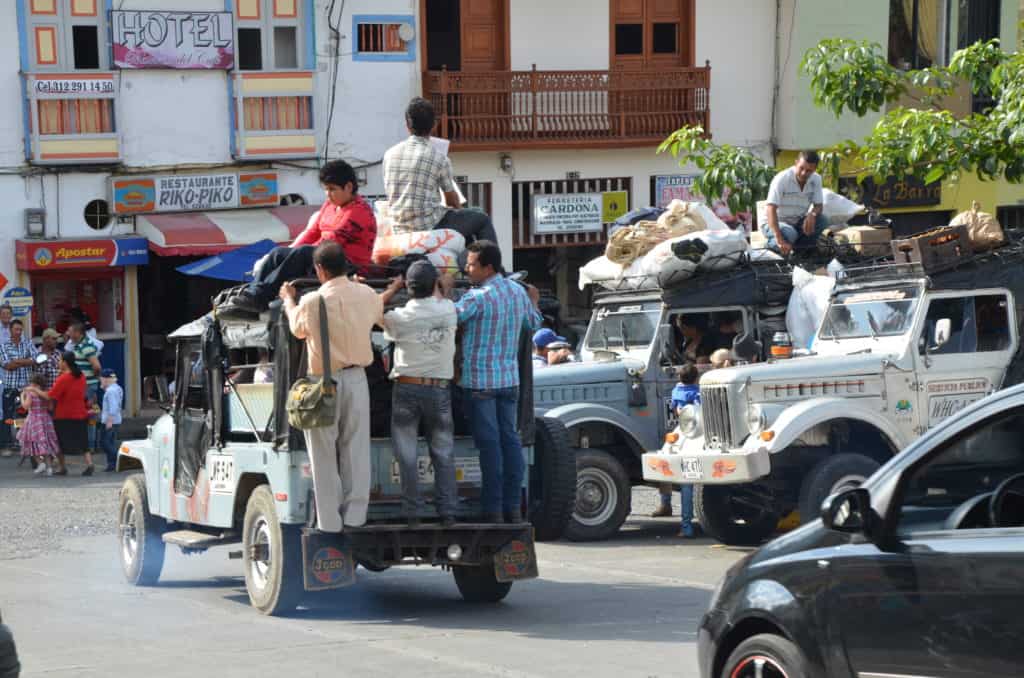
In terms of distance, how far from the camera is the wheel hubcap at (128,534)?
1202cm

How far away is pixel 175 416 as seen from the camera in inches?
455

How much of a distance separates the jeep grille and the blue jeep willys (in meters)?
1.42

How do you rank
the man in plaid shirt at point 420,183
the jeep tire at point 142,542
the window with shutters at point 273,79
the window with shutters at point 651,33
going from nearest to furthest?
the man in plaid shirt at point 420,183
the jeep tire at point 142,542
the window with shutters at point 273,79
the window with shutters at point 651,33

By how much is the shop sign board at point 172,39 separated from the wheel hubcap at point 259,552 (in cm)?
1652

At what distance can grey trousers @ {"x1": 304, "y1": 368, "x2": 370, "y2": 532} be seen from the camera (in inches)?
379

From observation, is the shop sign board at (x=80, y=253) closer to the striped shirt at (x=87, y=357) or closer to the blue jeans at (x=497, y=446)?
the striped shirt at (x=87, y=357)

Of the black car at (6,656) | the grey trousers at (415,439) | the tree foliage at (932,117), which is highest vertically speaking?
the tree foliage at (932,117)

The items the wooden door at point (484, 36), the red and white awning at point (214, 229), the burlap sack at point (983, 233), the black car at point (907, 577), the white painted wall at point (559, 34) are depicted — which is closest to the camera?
the black car at point (907, 577)

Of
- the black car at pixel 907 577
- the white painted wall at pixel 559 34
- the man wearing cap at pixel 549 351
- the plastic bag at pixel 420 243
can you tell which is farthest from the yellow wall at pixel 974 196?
the black car at pixel 907 577

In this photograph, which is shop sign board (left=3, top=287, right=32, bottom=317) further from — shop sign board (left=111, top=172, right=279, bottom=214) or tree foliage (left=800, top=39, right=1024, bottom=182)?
tree foliage (left=800, top=39, right=1024, bottom=182)

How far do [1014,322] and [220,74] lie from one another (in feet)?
52.0

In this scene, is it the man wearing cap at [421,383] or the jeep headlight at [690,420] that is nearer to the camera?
the man wearing cap at [421,383]

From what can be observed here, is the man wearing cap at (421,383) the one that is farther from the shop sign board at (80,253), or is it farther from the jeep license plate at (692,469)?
the shop sign board at (80,253)

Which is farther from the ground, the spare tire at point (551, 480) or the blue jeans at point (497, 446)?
the blue jeans at point (497, 446)
